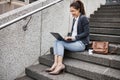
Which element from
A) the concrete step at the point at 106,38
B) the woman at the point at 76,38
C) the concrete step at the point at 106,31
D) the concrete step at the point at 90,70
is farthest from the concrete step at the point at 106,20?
the concrete step at the point at 90,70

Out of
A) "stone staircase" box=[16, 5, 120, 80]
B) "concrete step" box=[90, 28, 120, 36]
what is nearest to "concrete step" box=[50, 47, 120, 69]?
"stone staircase" box=[16, 5, 120, 80]

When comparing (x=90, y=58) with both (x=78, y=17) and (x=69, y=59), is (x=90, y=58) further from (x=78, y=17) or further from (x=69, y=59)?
(x=78, y=17)

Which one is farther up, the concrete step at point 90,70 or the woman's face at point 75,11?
the woman's face at point 75,11

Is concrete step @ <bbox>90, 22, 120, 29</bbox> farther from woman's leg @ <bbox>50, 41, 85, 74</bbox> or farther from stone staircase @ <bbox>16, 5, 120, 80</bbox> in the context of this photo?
woman's leg @ <bbox>50, 41, 85, 74</bbox>

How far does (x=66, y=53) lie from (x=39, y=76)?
29.3 inches

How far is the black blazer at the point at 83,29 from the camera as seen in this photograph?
375 cm

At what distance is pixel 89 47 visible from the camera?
4113 millimetres

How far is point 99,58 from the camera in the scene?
137 inches

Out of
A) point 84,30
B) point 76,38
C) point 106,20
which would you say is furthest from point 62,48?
point 106,20

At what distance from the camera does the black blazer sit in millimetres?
3755

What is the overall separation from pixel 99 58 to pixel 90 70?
1.16 ft

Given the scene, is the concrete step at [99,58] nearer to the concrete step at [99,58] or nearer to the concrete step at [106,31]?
the concrete step at [99,58]

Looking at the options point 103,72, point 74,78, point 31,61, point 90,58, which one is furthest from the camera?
point 31,61

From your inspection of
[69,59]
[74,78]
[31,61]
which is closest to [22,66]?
[31,61]
